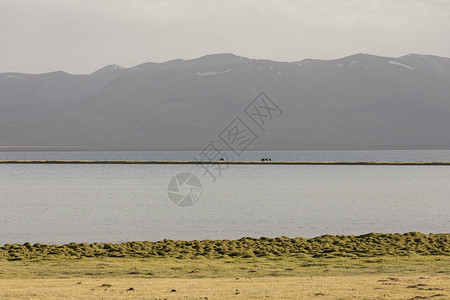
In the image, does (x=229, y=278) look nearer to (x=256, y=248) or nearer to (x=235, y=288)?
(x=235, y=288)

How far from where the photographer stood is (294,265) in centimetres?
2672

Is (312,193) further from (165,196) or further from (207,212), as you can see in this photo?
(207,212)

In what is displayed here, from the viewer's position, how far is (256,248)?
31734 millimetres

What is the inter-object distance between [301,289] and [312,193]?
53.8 metres

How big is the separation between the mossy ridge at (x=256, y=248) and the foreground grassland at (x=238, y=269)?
0.05 metres

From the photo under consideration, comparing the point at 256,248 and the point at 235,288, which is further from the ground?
the point at 235,288

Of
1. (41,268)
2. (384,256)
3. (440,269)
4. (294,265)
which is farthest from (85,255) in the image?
(440,269)

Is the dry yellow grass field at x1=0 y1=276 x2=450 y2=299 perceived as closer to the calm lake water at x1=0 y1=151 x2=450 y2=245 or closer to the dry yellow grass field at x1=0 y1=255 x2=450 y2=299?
the dry yellow grass field at x1=0 y1=255 x2=450 y2=299

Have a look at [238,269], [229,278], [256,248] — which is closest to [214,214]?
[256,248]

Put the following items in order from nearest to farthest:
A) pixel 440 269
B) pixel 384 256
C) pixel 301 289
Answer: pixel 301 289 → pixel 440 269 → pixel 384 256

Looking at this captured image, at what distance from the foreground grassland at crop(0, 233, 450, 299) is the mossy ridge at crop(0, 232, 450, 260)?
46mm

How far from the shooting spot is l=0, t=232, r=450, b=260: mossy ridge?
98.0 ft

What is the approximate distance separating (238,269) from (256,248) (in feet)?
20.3

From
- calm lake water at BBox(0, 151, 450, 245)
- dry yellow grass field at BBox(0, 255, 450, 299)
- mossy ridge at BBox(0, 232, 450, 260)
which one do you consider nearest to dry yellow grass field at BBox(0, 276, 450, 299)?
dry yellow grass field at BBox(0, 255, 450, 299)
